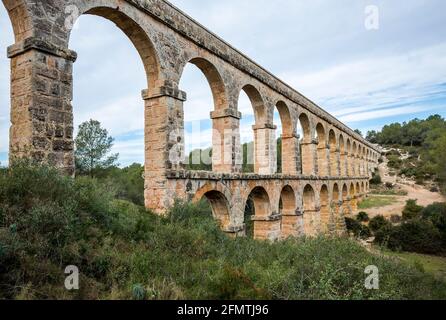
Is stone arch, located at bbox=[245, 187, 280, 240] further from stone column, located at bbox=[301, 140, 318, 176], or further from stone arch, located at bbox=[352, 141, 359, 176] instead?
stone arch, located at bbox=[352, 141, 359, 176]

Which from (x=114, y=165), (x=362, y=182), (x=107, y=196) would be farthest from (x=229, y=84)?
(x=362, y=182)

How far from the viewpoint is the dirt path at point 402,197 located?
27.2 metres

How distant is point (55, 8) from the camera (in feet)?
19.6

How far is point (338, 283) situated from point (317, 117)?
54.2 ft

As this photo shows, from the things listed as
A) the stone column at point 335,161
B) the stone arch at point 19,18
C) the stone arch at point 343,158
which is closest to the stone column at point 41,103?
the stone arch at point 19,18

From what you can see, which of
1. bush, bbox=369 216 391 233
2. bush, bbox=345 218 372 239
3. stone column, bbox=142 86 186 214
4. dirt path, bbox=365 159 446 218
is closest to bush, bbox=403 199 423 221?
dirt path, bbox=365 159 446 218

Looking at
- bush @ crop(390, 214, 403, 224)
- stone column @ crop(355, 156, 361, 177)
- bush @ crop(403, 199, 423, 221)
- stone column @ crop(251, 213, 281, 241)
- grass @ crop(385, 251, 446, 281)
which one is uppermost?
stone column @ crop(355, 156, 361, 177)

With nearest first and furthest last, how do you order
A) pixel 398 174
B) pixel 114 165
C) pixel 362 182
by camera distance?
pixel 114 165 < pixel 362 182 < pixel 398 174

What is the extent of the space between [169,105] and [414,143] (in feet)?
227

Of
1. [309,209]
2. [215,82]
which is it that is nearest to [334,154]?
[309,209]

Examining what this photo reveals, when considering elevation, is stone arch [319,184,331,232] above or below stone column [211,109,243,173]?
below

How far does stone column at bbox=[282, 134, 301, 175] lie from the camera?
15.9 metres

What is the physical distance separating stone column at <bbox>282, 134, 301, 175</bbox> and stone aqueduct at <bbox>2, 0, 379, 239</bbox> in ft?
0.16
